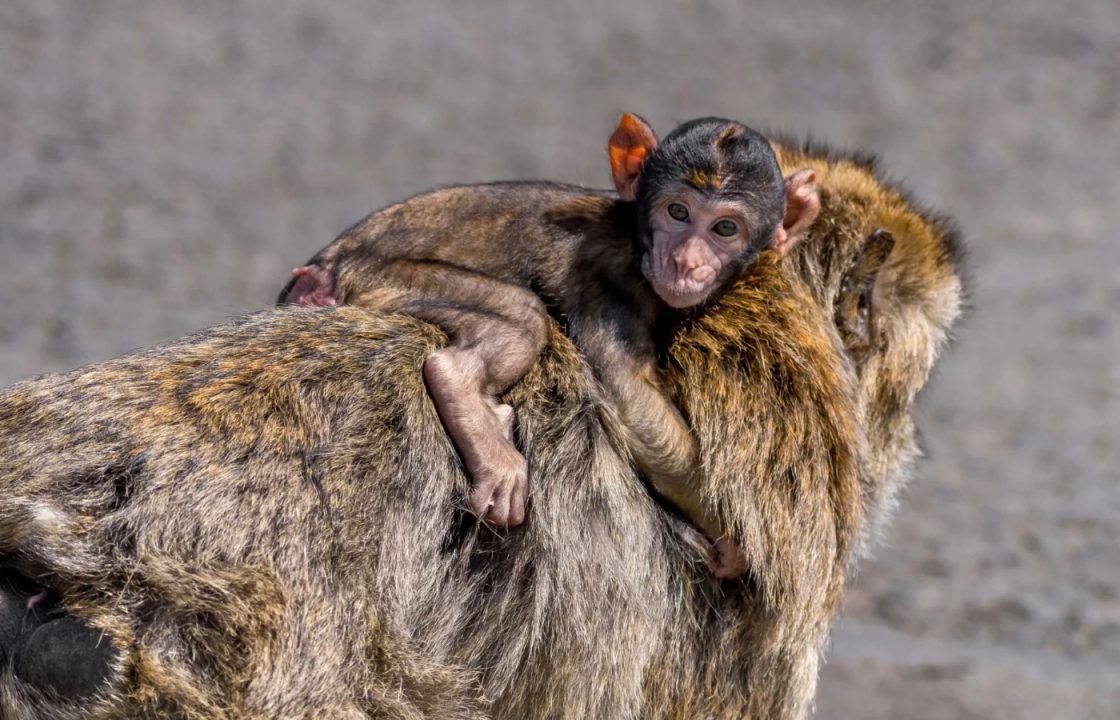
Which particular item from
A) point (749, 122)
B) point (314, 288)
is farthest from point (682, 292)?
point (749, 122)

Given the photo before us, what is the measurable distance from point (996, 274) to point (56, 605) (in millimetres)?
14162

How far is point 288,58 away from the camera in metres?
18.5

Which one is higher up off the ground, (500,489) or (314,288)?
(314,288)

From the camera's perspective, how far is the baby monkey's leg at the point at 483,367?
4.79m

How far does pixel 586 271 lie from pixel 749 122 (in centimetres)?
1233

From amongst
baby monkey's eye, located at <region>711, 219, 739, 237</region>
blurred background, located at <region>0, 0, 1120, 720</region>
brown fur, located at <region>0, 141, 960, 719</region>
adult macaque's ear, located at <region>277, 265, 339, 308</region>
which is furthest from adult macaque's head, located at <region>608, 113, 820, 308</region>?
blurred background, located at <region>0, 0, 1120, 720</region>

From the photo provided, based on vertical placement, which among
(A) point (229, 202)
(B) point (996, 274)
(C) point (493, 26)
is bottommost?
(A) point (229, 202)

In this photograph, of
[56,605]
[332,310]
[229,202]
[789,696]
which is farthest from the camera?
[229,202]

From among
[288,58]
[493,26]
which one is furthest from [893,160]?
[288,58]

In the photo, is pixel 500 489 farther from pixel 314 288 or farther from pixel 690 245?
pixel 314 288

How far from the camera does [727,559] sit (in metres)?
5.27

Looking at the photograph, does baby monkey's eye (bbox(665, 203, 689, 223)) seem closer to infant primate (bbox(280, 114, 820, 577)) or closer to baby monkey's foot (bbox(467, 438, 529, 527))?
infant primate (bbox(280, 114, 820, 577))

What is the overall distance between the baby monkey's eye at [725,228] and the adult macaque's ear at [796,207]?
193mm

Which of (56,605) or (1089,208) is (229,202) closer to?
(1089,208)
